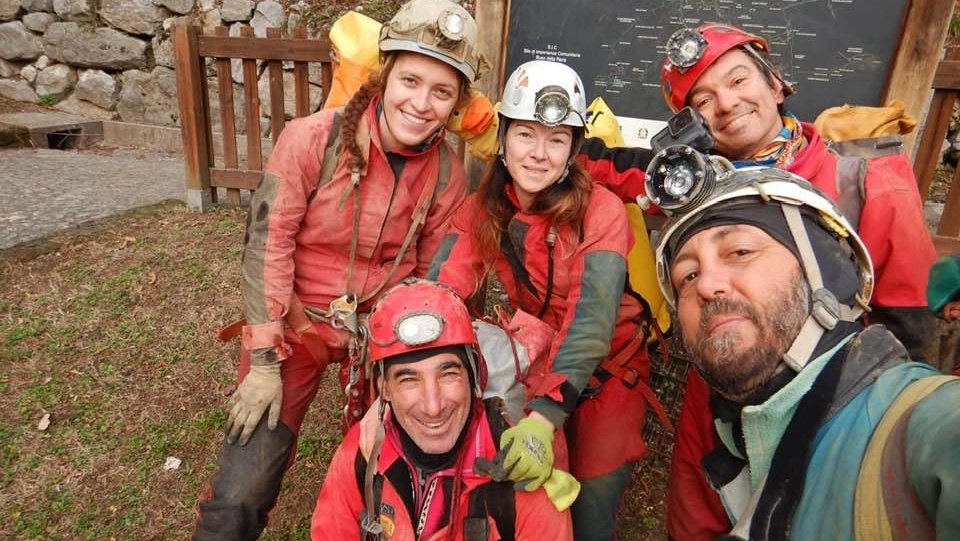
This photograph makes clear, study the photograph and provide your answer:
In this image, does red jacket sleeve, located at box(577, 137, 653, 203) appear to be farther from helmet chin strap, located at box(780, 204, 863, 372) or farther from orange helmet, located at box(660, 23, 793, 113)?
helmet chin strap, located at box(780, 204, 863, 372)

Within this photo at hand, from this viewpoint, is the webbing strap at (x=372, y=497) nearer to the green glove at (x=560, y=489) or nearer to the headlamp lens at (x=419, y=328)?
the headlamp lens at (x=419, y=328)

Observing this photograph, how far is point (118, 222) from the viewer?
6324 mm

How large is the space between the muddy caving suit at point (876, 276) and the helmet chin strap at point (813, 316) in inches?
30.5

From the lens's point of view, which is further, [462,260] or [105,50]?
[105,50]

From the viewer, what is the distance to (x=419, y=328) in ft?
7.34

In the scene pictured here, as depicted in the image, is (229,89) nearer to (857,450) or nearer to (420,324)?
(420,324)

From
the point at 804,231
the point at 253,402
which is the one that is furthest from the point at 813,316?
the point at 253,402

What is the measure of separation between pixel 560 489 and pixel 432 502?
502mm

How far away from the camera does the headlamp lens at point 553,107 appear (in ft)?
8.64

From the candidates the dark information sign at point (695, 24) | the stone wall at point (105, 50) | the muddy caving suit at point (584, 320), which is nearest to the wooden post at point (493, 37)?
the dark information sign at point (695, 24)

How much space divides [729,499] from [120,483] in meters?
3.45

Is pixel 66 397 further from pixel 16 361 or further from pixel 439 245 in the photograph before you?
pixel 439 245

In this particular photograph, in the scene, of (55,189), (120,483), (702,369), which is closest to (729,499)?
(702,369)

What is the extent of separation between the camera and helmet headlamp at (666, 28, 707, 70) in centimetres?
253
